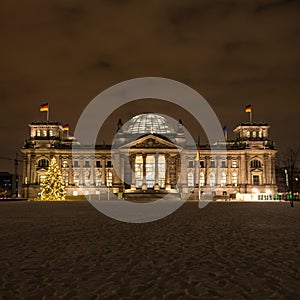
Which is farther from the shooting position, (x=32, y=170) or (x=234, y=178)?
(x=234, y=178)

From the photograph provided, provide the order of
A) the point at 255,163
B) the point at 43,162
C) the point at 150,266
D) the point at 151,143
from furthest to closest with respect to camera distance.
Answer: the point at 255,163 < the point at 43,162 < the point at 151,143 < the point at 150,266

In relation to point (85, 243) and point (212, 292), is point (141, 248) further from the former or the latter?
point (212, 292)

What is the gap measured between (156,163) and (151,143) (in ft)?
19.0

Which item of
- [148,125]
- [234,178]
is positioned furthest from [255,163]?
[148,125]

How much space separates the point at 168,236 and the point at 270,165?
106m

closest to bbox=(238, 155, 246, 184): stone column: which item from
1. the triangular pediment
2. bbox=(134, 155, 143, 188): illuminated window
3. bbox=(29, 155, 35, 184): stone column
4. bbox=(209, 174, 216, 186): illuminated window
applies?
bbox=(209, 174, 216, 186): illuminated window

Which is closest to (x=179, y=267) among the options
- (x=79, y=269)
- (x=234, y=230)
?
(x=79, y=269)

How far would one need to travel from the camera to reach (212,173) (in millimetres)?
121750

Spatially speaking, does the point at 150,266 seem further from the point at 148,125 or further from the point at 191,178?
the point at 148,125

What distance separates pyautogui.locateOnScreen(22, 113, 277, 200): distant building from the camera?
11725 centimetres

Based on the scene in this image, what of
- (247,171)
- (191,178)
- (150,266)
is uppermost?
(247,171)

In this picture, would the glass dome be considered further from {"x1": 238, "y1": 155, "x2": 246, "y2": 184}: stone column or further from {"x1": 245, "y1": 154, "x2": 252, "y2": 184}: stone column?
{"x1": 245, "y1": 154, "x2": 252, "y2": 184}: stone column

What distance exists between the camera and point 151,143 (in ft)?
384

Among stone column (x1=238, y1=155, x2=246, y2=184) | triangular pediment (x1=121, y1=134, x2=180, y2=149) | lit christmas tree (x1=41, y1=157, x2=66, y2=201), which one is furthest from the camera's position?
stone column (x1=238, y1=155, x2=246, y2=184)
